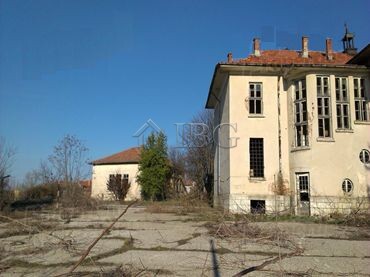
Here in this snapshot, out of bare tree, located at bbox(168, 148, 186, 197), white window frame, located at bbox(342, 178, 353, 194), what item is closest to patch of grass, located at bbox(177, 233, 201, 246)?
white window frame, located at bbox(342, 178, 353, 194)

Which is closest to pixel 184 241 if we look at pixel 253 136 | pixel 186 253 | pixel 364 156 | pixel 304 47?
pixel 186 253

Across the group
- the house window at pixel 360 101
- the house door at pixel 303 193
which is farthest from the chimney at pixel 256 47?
the house door at pixel 303 193

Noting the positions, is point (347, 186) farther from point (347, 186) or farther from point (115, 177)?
point (115, 177)

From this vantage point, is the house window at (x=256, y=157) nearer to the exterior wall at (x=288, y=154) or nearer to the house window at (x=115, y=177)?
the exterior wall at (x=288, y=154)

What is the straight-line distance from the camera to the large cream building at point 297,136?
19.2 meters

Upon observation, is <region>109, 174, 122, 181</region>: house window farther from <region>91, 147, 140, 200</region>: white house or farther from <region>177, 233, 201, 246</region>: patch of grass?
<region>177, 233, 201, 246</region>: patch of grass

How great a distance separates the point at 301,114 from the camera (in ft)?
66.8

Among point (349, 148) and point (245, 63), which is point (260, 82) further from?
point (349, 148)

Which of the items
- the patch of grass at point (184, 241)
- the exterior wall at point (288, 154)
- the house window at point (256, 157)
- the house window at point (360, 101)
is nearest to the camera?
the patch of grass at point (184, 241)

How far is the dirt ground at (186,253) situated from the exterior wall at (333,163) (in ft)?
19.2

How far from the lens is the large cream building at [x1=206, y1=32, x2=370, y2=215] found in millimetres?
19250

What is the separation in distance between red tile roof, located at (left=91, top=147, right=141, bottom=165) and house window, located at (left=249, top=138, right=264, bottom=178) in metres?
21.6

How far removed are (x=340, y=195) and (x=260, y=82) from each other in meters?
7.79

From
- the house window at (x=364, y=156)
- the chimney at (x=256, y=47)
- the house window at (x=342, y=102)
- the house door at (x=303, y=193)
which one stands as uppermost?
the chimney at (x=256, y=47)
